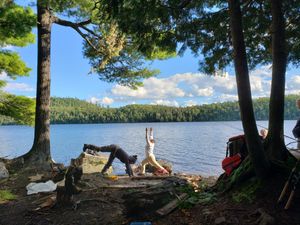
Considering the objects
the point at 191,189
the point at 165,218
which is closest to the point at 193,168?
the point at 191,189

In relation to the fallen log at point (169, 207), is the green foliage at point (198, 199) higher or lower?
higher

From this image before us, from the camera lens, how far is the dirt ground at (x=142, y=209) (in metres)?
4.77

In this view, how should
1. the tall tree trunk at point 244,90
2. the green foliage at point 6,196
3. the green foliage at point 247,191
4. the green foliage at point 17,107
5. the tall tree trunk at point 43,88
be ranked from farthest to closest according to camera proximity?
1. the green foliage at point 17,107
2. the tall tree trunk at point 43,88
3. the green foliage at point 6,196
4. the green foliage at point 247,191
5. the tall tree trunk at point 244,90

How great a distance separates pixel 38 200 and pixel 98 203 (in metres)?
1.43

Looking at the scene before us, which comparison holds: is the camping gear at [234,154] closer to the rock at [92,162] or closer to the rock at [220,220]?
the rock at [220,220]

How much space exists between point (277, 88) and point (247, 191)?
64.9 inches

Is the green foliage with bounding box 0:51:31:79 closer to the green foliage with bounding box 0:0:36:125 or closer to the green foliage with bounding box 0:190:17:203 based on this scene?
the green foliage with bounding box 0:0:36:125

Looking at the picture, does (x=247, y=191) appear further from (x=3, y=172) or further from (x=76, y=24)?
(x=76, y=24)

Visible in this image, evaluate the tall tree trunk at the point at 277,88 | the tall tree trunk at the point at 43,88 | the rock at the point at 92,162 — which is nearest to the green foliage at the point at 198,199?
the tall tree trunk at the point at 277,88

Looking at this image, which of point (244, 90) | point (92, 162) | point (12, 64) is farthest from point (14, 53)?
point (244, 90)

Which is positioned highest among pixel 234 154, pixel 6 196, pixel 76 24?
pixel 76 24

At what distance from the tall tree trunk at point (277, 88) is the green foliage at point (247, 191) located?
0.50 metres

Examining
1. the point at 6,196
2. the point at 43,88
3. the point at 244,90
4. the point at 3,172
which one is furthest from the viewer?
the point at 43,88

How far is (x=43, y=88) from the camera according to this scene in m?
11.8
